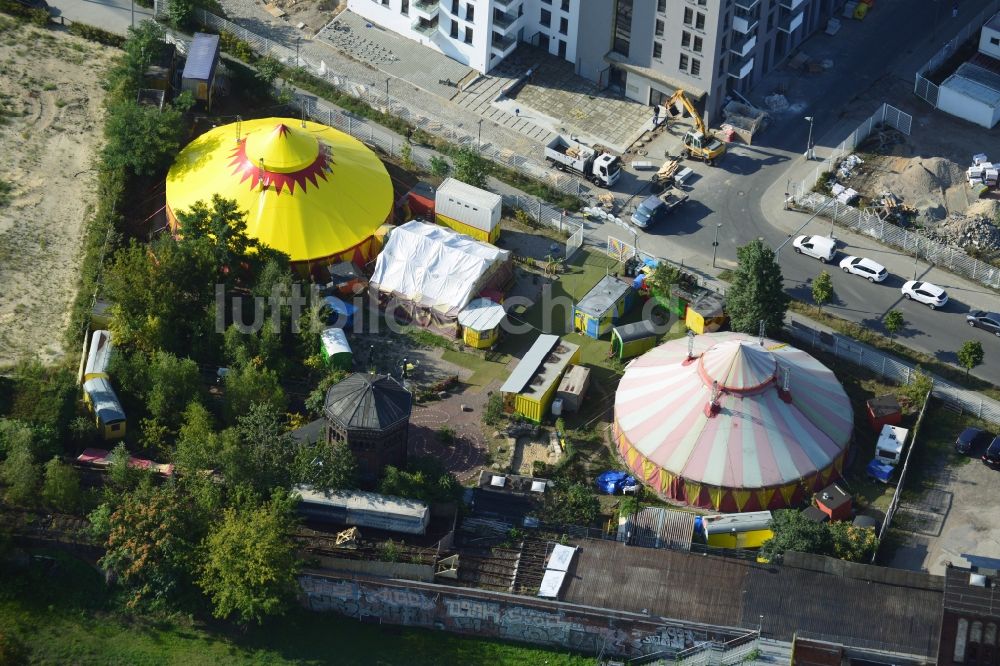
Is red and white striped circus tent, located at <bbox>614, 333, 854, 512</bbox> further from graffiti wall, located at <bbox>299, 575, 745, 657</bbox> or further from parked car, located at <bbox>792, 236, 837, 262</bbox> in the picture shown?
parked car, located at <bbox>792, 236, 837, 262</bbox>

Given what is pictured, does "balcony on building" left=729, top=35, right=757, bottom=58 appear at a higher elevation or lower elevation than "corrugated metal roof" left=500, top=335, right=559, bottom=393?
higher

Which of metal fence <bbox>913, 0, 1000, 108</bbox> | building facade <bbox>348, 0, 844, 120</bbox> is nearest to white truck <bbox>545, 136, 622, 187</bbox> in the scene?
building facade <bbox>348, 0, 844, 120</bbox>

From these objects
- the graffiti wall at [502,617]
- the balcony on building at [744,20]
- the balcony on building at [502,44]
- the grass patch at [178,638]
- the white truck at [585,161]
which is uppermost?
the balcony on building at [744,20]

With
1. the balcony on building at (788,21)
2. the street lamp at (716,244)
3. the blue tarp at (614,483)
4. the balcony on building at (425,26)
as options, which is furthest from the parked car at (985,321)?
the balcony on building at (425,26)

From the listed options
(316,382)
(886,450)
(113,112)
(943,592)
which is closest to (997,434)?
(886,450)

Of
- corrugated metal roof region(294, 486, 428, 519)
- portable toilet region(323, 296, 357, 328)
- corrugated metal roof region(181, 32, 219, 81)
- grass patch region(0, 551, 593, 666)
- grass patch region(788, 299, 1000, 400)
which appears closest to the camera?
grass patch region(0, 551, 593, 666)

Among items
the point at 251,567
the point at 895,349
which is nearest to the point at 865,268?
the point at 895,349

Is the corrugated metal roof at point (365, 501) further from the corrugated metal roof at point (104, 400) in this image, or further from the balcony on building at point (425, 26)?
the balcony on building at point (425, 26)

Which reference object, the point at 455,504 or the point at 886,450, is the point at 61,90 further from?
the point at 886,450
